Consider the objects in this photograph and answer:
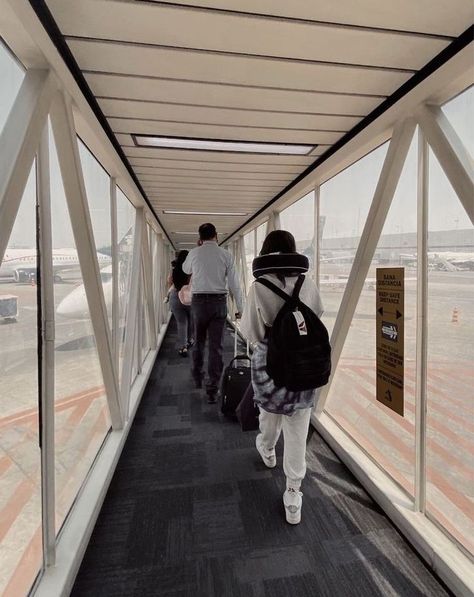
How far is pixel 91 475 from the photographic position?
6.03 ft

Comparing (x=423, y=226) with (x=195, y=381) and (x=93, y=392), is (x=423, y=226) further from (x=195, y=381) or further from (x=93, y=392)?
(x=195, y=381)

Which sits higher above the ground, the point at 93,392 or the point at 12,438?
the point at 12,438

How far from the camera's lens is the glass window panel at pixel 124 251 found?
8.99ft

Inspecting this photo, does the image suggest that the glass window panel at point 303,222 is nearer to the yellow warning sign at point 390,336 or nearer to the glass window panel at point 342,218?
the glass window panel at point 342,218

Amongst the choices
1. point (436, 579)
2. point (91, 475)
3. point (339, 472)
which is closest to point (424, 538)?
point (436, 579)

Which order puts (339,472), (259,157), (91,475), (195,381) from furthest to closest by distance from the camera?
1. (195,381)
2. (259,157)
3. (339,472)
4. (91,475)

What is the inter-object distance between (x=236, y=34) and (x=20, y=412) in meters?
1.48

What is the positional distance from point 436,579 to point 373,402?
37.7 inches

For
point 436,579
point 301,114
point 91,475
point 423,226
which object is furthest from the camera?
point 91,475

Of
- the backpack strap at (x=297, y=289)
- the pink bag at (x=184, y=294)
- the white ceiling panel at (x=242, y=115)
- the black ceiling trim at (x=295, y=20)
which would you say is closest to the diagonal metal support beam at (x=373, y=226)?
the white ceiling panel at (x=242, y=115)

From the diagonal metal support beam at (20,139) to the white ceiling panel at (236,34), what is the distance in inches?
7.9

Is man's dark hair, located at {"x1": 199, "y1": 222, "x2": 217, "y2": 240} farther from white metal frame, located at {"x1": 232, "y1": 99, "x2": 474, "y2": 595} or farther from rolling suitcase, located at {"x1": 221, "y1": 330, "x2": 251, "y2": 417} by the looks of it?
white metal frame, located at {"x1": 232, "y1": 99, "x2": 474, "y2": 595}

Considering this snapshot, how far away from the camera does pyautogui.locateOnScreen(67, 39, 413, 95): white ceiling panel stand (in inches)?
46.3

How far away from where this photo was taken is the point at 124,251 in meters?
3.00
